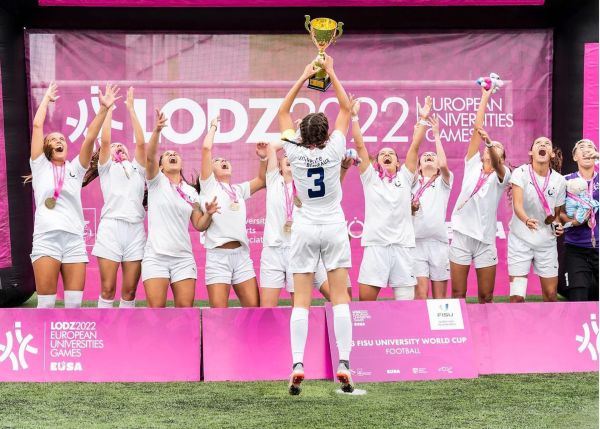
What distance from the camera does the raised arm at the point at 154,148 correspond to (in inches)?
275

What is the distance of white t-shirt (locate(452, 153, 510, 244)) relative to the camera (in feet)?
26.7

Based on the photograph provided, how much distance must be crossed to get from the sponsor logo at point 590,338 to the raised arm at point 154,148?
3.54m

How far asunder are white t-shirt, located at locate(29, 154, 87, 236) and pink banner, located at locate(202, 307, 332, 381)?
1.39 m

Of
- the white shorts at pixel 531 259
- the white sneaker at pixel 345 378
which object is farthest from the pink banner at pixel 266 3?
the white sneaker at pixel 345 378

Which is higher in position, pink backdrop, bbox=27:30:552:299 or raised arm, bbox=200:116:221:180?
pink backdrop, bbox=27:30:552:299

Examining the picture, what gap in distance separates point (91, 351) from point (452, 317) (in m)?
2.68

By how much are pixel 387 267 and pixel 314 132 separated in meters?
1.80

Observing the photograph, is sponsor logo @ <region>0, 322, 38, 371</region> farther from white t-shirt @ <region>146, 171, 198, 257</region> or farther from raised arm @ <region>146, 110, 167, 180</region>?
raised arm @ <region>146, 110, 167, 180</region>

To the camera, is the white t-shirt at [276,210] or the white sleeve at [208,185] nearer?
the white sleeve at [208,185]

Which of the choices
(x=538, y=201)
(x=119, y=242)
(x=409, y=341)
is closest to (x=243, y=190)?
(x=119, y=242)

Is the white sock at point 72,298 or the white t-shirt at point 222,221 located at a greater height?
the white t-shirt at point 222,221

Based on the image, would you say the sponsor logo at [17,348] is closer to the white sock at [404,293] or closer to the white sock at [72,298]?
the white sock at [72,298]

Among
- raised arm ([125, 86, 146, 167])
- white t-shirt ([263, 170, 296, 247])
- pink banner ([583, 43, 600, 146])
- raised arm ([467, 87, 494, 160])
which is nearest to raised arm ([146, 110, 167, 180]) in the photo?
raised arm ([125, 86, 146, 167])

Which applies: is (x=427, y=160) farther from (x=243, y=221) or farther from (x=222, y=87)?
(x=222, y=87)
